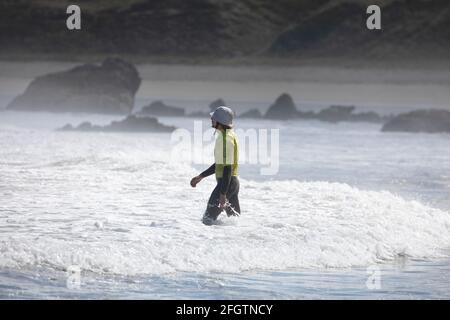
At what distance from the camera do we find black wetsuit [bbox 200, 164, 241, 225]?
10695mm

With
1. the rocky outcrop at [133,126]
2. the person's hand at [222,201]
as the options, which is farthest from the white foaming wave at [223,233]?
the rocky outcrop at [133,126]

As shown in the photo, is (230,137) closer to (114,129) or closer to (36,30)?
(114,129)

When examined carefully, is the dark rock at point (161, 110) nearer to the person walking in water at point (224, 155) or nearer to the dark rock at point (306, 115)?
the dark rock at point (306, 115)

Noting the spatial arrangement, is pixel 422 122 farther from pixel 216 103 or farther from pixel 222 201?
pixel 222 201

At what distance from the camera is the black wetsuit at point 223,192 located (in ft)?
35.1

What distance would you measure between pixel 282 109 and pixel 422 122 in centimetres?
2116

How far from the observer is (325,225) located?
11484 mm

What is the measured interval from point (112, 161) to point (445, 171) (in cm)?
1200

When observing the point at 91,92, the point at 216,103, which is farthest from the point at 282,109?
the point at 91,92

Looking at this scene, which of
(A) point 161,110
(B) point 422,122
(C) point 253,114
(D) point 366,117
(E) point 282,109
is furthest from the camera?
(A) point 161,110

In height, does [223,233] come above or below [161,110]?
below

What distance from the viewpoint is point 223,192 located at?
10.7 meters
